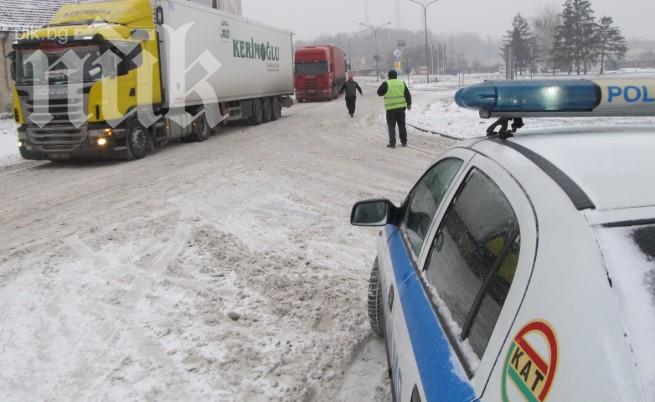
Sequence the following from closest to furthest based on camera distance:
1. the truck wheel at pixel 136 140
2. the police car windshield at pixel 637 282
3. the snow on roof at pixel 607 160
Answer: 1. the police car windshield at pixel 637 282
2. the snow on roof at pixel 607 160
3. the truck wheel at pixel 136 140

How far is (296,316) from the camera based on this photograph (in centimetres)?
451

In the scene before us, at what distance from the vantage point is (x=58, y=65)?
1230cm

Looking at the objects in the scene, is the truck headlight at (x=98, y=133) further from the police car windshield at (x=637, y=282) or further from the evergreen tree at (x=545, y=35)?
the evergreen tree at (x=545, y=35)

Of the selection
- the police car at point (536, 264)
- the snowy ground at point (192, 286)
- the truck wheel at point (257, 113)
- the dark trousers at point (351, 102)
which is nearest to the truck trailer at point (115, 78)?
the snowy ground at point (192, 286)

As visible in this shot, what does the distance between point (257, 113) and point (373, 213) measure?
18271mm

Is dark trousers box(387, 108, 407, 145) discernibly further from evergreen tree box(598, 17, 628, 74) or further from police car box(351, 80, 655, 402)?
evergreen tree box(598, 17, 628, 74)

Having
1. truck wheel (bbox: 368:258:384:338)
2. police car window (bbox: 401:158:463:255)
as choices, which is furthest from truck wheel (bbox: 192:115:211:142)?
police car window (bbox: 401:158:463:255)

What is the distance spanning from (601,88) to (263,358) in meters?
2.63

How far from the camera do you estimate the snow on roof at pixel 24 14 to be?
28.4m

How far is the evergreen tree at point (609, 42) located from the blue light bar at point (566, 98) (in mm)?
78151

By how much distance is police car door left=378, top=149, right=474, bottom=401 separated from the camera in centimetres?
189

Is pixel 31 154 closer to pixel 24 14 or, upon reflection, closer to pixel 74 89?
pixel 74 89

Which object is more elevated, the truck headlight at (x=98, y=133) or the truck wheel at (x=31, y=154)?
the truck headlight at (x=98, y=133)

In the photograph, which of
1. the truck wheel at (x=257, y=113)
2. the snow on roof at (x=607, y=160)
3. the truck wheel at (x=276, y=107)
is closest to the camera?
the snow on roof at (x=607, y=160)
